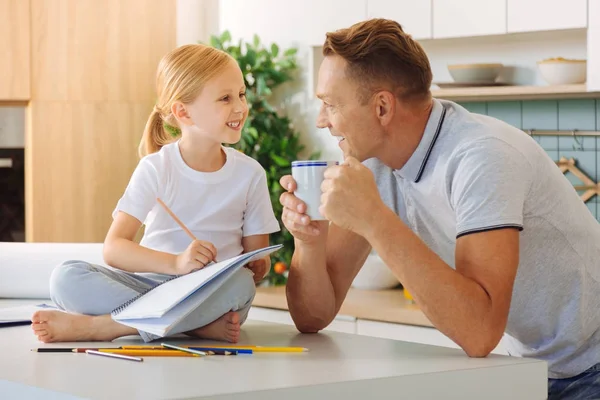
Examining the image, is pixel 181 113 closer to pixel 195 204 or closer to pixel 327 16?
pixel 195 204

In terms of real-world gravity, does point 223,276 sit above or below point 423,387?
above

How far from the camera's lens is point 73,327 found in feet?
5.22

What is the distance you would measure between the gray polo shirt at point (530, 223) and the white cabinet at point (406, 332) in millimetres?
1343

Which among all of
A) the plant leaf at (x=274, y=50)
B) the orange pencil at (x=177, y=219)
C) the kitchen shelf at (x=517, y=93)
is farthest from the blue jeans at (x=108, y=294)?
the plant leaf at (x=274, y=50)

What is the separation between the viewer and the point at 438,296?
1539mm

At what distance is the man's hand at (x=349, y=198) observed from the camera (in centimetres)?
156

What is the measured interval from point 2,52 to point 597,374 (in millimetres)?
3169

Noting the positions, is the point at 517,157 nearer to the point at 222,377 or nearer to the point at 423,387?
the point at 423,387

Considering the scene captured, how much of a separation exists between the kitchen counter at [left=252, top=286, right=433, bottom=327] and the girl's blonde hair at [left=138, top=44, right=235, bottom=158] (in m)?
1.39

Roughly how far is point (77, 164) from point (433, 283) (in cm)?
311

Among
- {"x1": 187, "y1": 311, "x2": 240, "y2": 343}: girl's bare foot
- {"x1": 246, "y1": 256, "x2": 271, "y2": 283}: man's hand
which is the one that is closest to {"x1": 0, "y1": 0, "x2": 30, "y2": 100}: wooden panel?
{"x1": 246, "y1": 256, "x2": 271, "y2": 283}: man's hand

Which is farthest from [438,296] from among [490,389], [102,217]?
[102,217]

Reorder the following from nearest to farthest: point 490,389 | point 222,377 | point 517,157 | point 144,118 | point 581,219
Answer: point 222,377
point 490,389
point 517,157
point 581,219
point 144,118

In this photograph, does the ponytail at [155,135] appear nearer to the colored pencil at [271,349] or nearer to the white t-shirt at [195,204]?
the white t-shirt at [195,204]
